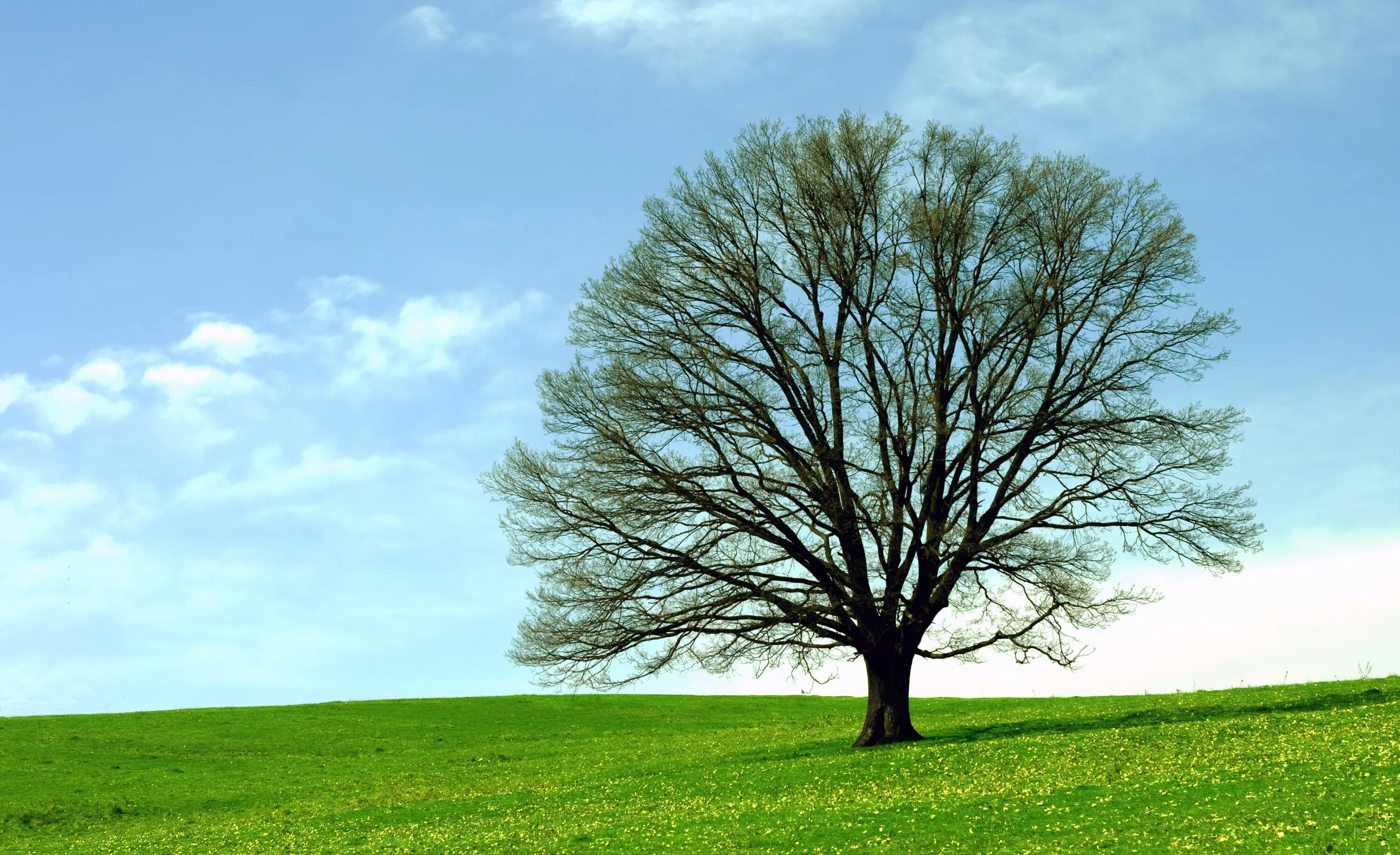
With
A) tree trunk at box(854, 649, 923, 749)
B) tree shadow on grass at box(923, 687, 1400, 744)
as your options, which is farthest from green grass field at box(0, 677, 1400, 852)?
tree trunk at box(854, 649, 923, 749)

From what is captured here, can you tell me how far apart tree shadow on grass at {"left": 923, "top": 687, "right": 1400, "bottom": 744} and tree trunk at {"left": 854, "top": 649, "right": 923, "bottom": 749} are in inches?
34.0

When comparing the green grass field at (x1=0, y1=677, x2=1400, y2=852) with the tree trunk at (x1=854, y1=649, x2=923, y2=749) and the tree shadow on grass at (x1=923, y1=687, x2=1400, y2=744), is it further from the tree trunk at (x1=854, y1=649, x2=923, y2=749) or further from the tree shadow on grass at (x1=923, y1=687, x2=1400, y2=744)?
the tree trunk at (x1=854, y1=649, x2=923, y2=749)

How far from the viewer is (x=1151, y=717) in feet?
106

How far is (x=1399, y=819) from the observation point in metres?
15.8

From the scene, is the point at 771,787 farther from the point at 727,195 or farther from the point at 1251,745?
the point at 727,195

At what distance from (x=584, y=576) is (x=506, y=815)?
242 inches

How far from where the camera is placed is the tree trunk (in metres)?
29.5

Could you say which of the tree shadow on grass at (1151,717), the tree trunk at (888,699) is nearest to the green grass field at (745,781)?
the tree shadow on grass at (1151,717)

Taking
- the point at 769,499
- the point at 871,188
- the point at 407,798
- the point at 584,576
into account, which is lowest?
the point at 407,798

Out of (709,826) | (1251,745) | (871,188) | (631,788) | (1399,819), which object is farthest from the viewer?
(871,188)

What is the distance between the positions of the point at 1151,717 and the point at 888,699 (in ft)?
28.6

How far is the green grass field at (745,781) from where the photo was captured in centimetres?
1828

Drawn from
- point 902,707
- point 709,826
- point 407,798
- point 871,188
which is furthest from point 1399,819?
point 407,798

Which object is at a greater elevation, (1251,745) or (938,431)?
(938,431)
